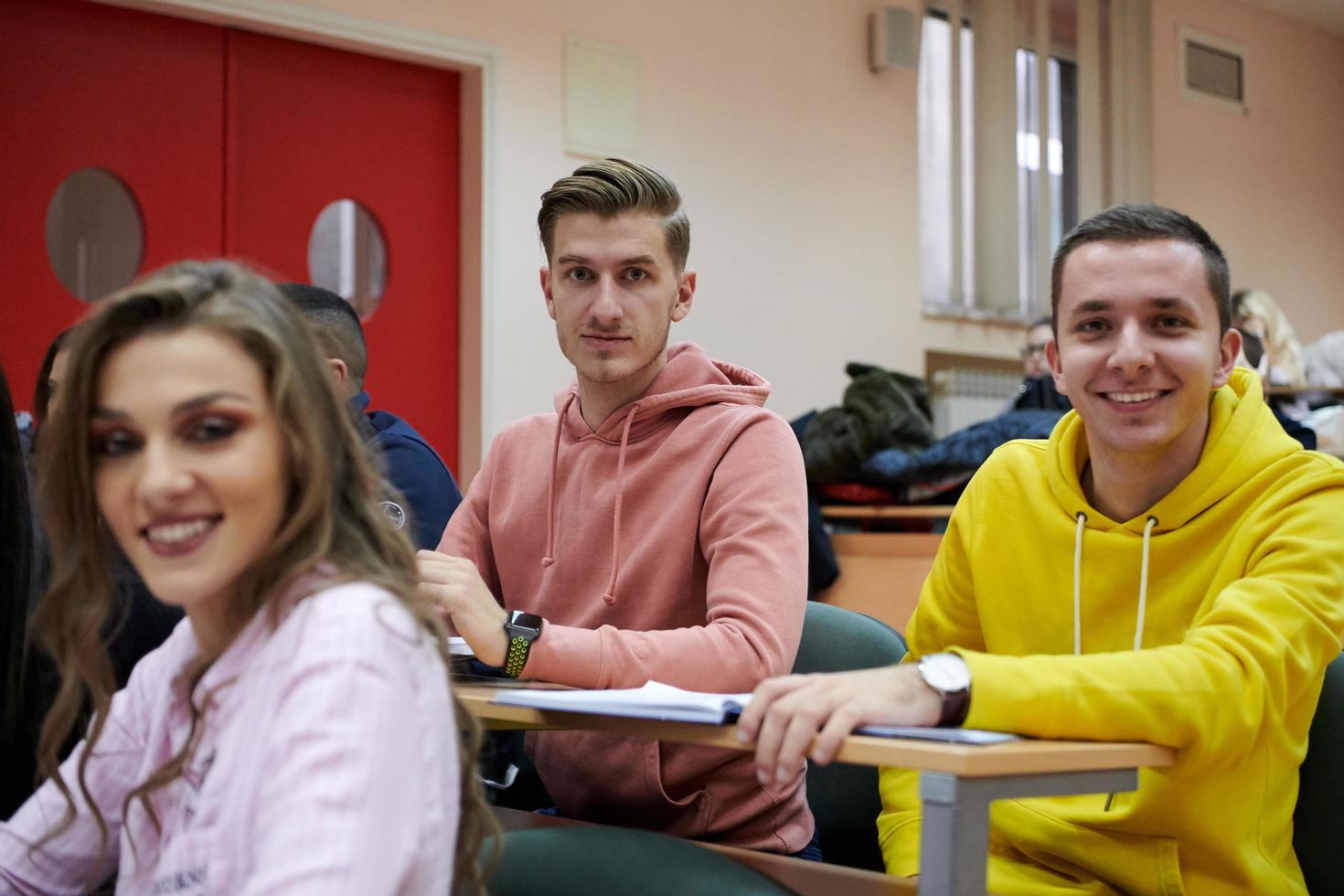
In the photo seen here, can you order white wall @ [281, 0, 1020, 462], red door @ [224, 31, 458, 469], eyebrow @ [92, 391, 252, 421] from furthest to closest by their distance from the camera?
white wall @ [281, 0, 1020, 462] < red door @ [224, 31, 458, 469] < eyebrow @ [92, 391, 252, 421]

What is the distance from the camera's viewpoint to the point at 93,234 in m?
4.11

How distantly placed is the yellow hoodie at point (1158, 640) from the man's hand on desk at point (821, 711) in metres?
0.06

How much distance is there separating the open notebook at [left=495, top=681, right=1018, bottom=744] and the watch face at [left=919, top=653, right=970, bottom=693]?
40mm

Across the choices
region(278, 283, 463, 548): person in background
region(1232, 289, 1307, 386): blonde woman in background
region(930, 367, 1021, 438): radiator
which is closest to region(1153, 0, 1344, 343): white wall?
region(1232, 289, 1307, 386): blonde woman in background

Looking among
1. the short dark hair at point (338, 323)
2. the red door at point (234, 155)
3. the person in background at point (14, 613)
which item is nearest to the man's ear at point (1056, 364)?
the person in background at point (14, 613)

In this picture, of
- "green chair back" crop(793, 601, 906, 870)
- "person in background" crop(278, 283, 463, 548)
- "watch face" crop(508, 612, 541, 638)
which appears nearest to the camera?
"watch face" crop(508, 612, 541, 638)

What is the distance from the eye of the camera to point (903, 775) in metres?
1.67

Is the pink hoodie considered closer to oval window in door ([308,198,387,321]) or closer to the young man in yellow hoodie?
the young man in yellow hoodie

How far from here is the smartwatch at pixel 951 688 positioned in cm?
119

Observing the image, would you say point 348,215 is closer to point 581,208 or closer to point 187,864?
point 581,208

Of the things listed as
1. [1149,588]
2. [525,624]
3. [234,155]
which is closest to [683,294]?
[525,624]

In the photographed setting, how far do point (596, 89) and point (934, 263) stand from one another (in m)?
1.95

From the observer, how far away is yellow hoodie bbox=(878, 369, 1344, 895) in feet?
3.97

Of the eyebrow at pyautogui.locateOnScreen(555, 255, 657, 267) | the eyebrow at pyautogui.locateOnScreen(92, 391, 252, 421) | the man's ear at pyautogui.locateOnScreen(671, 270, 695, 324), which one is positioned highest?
the eyebrow at pyautogui.locateOnScreen(555, 255, 657, 267)
